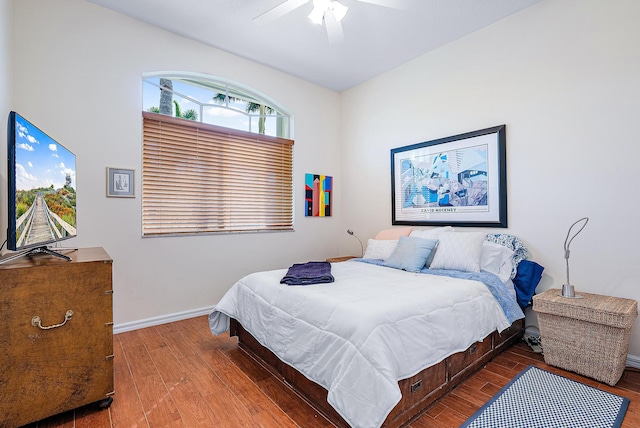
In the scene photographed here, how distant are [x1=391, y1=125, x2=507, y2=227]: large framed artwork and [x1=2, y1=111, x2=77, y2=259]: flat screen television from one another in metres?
3.24

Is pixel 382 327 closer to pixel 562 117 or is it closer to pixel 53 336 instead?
pixel 53 336

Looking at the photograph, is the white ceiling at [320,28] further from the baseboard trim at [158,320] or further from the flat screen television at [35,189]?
the baseboard trim at [158,320]

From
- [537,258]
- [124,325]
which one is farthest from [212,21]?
[537,258]

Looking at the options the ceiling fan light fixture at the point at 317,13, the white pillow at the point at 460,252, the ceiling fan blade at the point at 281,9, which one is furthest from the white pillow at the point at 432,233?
the ceiling fan blade at the point at 281,9

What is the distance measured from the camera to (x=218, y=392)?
1.92 meters

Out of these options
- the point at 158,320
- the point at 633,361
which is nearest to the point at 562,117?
the point at 633,361

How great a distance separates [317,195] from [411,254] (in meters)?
1.92

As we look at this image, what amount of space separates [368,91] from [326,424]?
3938 millimetres

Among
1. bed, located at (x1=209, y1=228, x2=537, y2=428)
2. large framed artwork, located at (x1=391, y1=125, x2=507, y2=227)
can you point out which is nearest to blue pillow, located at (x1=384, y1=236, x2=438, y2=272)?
bed, located at (x1=209, y1=228, x2=537, y2=428)

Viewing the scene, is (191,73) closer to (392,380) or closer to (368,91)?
(368,91)

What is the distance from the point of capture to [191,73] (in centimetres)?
335

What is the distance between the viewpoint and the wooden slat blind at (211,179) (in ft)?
10.3

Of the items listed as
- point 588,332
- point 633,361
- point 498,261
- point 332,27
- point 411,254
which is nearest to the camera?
point 588,332

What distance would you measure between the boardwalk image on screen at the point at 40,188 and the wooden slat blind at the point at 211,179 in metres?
0.99
